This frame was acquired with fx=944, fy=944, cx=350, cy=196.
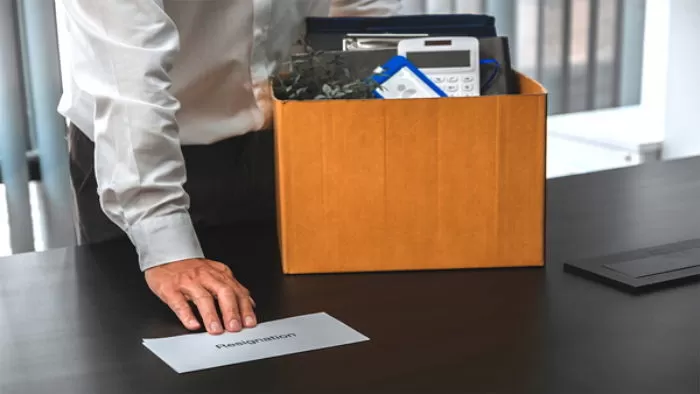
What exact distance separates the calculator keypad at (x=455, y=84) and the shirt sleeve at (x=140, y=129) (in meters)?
0.35

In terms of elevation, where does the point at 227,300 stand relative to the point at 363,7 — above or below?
below

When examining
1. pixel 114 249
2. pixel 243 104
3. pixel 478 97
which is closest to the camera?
pixel 478 97

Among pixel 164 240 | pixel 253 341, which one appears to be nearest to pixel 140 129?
pixel 164 240

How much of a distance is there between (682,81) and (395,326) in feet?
8.27

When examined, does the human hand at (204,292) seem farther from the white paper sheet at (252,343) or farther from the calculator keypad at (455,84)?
the calculator keypad at (455,84)

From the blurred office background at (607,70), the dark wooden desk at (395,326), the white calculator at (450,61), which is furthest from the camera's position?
the blurred office background at (607,70)

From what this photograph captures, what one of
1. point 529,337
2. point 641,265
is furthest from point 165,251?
point 641,265

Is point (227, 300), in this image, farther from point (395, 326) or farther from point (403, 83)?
point (403, 83)

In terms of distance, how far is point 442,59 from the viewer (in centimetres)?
127

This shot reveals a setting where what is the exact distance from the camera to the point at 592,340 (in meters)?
0.97

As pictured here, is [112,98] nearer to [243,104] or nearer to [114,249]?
[114,249]

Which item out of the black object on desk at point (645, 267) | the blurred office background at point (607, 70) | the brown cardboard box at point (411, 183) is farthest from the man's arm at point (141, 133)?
the blurred office background at point (607, 70)

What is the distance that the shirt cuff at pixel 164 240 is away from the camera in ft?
3.88

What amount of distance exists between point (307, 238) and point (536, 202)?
0.30 m
